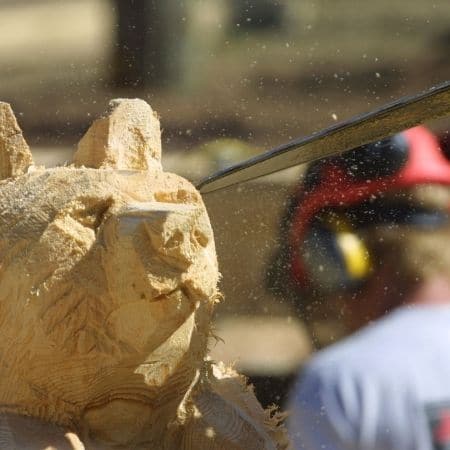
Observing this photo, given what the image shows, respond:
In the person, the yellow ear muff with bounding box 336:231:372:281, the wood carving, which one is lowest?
the yellow ear muff with bounding box 336:231:372:281

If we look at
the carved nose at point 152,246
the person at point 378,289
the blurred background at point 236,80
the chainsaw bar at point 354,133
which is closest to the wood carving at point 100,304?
the carved nose at point 152,246

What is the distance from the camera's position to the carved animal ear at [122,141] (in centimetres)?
127

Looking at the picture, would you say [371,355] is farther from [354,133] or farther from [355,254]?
[355,254]

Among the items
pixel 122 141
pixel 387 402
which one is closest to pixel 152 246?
pixel 122 141

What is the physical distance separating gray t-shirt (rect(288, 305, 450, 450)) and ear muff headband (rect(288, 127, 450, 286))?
48 cm

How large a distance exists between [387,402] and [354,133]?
38 cm

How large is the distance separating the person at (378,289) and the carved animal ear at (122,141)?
0.38 m

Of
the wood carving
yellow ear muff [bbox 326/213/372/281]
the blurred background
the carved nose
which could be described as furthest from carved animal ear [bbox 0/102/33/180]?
yellow ear muff [bbox 326/213/372/281]

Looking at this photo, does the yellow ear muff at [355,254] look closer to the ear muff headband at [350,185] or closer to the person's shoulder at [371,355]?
the ear muff headband at [350,185]

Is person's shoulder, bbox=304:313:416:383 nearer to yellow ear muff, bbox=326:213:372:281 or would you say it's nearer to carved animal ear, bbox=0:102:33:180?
yellow ear muff, bbox=326:213:372:281

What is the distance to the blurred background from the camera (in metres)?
1.96

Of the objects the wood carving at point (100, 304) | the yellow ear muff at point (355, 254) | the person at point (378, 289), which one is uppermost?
the wood carving at point (100, 304)

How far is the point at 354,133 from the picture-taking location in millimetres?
1194

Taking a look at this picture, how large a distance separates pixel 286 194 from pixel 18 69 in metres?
0.63
